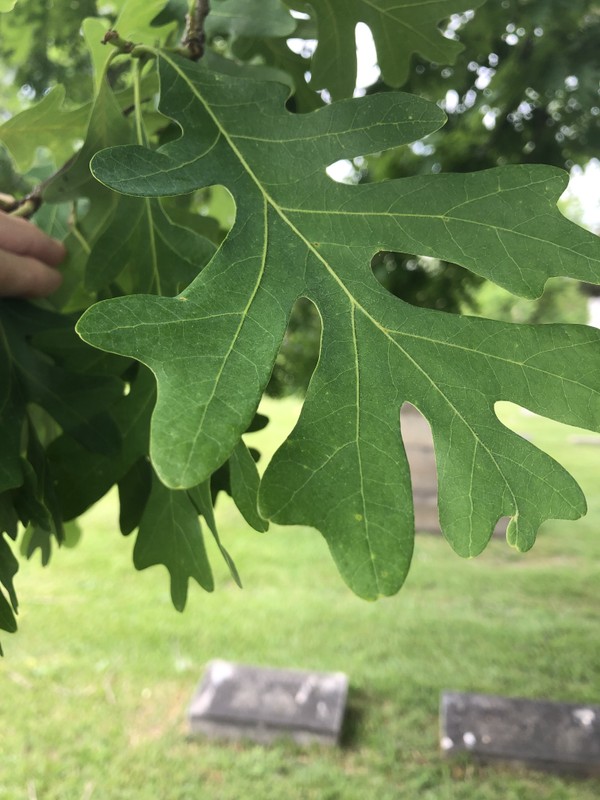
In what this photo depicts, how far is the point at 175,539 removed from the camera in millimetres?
950

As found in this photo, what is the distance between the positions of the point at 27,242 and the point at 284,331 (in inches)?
19.5

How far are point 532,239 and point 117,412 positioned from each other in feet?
1.71

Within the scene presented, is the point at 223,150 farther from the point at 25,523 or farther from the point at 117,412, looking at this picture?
the point at 25,523

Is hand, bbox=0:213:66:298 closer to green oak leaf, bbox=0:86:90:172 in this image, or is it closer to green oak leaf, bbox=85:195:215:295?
green oak leaf, bbox=85:195:215:295

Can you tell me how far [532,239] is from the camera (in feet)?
2.13

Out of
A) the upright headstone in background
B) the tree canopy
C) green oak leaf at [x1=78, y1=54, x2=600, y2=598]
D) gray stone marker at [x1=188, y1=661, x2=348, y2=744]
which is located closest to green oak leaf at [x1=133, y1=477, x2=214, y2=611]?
the tree canopy

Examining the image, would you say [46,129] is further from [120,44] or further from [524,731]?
[524,731]

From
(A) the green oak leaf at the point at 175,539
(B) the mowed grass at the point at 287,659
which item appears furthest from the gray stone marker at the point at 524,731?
(A) the green oak leaf at the point at 175,539

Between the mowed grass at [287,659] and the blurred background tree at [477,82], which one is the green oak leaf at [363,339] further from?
the mowed grass at [287,659]

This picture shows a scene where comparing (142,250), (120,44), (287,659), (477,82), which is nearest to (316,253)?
(142,250)

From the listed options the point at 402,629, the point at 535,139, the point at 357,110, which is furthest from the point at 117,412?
the point at 402,629

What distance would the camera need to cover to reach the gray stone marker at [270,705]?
9.43 ft

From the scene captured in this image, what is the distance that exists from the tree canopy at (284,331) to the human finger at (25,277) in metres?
0.02

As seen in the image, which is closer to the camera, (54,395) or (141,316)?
(141,316)
